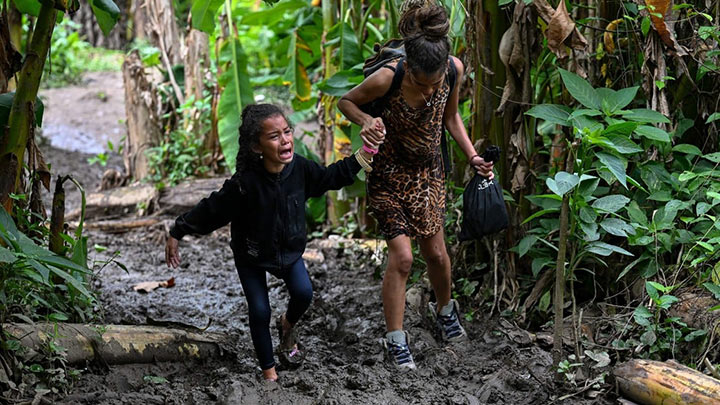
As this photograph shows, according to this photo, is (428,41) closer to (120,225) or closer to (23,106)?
(23,106)

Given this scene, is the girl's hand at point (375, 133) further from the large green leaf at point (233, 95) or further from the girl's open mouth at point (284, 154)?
the large green leaf at point (233, 95)

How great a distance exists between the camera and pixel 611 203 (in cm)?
340

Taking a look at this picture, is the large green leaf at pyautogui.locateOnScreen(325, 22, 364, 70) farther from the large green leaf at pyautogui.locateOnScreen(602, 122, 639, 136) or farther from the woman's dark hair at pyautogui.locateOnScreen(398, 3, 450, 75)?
the large green leaf at pyautogui.locateOnScreen(602, 122, 639, 136)

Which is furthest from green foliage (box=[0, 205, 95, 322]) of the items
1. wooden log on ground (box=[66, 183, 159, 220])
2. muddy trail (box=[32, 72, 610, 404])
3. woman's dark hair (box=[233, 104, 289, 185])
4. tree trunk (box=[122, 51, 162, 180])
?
tree trunk (box=[122, 51, 162, 180])

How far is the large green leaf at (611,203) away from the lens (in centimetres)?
338

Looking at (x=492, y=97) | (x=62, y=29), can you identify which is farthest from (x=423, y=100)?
(x=62, y=29)

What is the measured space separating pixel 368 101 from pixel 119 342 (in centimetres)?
165

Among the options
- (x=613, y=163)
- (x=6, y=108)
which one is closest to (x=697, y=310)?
(x=613, y=163)

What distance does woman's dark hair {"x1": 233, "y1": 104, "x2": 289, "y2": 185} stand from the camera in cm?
363

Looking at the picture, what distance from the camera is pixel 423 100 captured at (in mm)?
3857

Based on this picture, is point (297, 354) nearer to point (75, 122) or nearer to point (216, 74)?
point (216, 74)

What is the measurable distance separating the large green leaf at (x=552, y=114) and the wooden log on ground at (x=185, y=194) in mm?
4535

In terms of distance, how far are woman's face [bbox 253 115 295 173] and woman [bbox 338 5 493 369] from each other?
0.36m

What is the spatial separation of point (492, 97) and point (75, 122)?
32.2 ft
